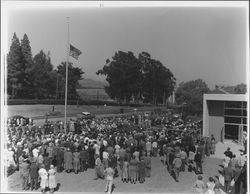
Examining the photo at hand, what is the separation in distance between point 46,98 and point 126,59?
446 cm

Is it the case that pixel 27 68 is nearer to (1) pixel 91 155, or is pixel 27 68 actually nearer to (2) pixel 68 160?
(2) pixel 68 160

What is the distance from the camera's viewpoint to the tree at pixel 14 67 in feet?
48.6

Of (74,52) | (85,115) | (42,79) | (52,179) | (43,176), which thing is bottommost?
(52,179)

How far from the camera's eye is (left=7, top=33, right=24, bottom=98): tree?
14827 mm

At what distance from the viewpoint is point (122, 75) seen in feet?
53.5

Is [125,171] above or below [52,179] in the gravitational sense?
above

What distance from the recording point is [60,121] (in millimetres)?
16672

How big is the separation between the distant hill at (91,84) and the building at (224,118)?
18.6 feet

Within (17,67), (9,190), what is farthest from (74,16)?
(9,190)

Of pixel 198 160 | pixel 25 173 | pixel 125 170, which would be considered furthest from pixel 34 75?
pixel 198 160

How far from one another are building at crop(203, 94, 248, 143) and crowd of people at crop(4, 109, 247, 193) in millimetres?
1684

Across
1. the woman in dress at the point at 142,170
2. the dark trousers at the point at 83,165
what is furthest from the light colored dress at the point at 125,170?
the dark trousers at the point at 83,165

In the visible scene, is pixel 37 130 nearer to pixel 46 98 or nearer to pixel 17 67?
pixel 46 98

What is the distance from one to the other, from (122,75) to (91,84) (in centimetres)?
162
